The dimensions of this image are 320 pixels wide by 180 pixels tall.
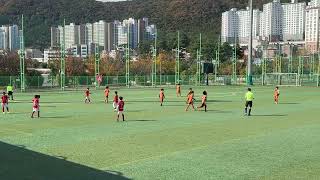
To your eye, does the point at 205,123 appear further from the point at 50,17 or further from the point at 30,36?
the point at 50,17

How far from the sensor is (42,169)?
40.9 feet

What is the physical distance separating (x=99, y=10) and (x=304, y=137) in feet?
567

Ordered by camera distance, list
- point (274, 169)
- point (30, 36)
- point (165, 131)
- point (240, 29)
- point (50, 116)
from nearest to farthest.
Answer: point (274, 169) < point (165, 131) < point (50, 116) < point (30, 36) < point (240, 29)

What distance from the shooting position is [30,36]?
126062 mm

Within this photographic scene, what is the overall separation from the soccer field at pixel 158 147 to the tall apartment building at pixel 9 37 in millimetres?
86959

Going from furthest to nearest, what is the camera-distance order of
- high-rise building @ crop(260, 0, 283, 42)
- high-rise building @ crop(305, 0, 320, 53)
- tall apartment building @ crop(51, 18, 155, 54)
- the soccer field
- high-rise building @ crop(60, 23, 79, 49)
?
high-rise building @ crop(260, 0, 283, 42) → high-rise building @ crop(60, 23, 79, 49) → tall apartment building @ crop(51, 18, 155, 54) → high-rise building @ crop(305, 0, 320, 53) → the soccer field

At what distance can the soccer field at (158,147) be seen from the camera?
12.3 meters

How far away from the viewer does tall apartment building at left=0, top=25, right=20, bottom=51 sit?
108238mm

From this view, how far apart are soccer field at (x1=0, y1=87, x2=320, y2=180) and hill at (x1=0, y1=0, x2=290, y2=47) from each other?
117 metres

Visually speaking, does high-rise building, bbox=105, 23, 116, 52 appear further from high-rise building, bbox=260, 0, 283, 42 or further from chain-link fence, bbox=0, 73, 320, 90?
chain-link fence, bbox=0, 73, 320, 90

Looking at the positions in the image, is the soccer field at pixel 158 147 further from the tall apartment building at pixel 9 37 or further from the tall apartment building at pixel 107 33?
the tall apartment building at pixel 107 33

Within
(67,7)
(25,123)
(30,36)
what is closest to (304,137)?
Result: (25,123)

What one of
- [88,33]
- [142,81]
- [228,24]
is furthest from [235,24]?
[142,81]

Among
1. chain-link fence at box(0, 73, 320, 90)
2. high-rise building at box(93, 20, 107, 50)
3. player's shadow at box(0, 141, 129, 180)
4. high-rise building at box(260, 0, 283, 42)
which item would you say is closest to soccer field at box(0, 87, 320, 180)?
player's shadow at box(0, 141, 129, 180)
